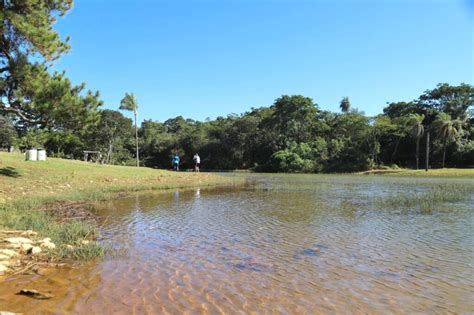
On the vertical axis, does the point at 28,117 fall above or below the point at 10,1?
below

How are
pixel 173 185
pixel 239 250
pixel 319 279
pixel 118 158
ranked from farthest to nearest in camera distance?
1. pixel 118 158
2. pixel 173 185
3. pixel 239 250
4. pixel 319 279

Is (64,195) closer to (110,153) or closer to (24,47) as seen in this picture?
(24,47)

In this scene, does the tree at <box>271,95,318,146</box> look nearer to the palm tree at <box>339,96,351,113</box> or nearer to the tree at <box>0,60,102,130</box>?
the palm tree at <box>339,96,351,113</box>

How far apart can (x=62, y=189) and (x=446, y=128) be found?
177 ft

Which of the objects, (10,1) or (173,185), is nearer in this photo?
(10,1)

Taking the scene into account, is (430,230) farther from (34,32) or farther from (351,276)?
(34,32)

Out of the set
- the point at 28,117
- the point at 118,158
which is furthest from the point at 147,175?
the point at 118,158

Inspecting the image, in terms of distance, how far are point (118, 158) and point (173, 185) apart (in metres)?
42.4

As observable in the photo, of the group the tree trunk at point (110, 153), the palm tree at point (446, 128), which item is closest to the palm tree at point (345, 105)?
the palm tree at point (446, 128)

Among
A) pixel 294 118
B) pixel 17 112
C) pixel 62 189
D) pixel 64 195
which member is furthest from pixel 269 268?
pixel 294 118

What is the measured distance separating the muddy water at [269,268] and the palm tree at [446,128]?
48.9 m

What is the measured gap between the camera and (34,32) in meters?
17.3

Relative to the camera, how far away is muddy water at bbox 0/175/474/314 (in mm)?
5945

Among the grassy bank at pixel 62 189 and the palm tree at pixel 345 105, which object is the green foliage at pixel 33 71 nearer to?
the grassy bank at pixel 62 189
